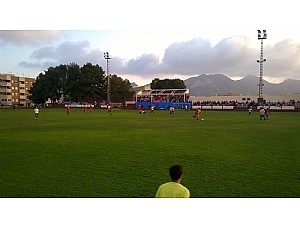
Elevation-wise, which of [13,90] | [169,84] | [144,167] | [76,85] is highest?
[169,84]

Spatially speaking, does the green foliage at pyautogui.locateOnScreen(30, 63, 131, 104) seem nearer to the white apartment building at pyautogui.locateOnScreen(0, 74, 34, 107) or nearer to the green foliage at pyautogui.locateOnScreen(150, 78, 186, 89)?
the green foliage at pyautogui.locateOnScreen(150, 78, 186, 89)

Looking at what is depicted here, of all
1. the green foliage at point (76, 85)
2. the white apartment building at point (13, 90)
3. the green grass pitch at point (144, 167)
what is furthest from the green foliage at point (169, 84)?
the green grass pitch at point (144, 167)

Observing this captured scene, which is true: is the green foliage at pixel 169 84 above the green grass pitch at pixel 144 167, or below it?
above

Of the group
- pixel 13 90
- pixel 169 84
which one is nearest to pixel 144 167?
pixel 169 84

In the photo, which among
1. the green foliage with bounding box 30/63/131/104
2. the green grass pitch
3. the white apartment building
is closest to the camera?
the green grass pitch

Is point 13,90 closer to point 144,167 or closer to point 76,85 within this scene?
point 76,85

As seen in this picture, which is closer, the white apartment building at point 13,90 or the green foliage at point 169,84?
the green foliage at point 169,84

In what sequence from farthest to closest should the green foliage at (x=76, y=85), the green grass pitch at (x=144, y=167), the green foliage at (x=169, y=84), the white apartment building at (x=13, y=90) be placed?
1. the white apartment building at (x=13, y=90)
2. the green foliage at (x=169, y=84)
3. the green foliage at (x=76, y=85)
4. the green grass pitch at (x=144, y=167)

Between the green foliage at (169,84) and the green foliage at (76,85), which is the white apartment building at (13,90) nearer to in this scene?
the green foliage at (76,85)

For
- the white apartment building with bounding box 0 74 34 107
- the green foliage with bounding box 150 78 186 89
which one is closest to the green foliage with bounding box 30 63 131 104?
the green foliage with bounding box 150 78 186 89

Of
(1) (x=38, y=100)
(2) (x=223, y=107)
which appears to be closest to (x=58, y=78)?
(1) (x=38, y=100)

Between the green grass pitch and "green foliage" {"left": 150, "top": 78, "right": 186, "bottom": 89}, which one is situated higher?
"green foliage" {"left": 150, "top": 78, "right": 186, "bottom": 89}

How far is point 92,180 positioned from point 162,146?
5021 millimetres

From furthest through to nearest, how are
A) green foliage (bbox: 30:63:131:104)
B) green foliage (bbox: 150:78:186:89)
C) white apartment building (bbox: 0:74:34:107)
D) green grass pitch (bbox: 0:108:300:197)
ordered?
white apartment building (bbox: 0:74:34:107)
green foliage (bbox: 150:78:186:89)
green foliage (bbox: 30:63:131:104)
green grass pitch (bbox: 0:108:300:197)
